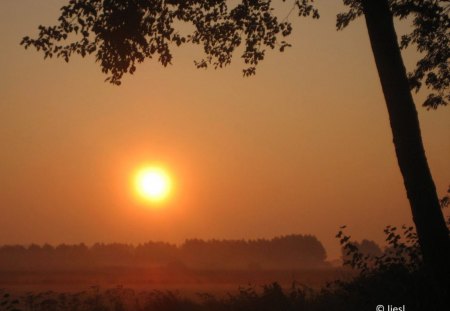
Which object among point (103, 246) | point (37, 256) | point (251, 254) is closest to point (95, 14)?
point (37, 256)

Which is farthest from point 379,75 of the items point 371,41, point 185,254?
point 185,254

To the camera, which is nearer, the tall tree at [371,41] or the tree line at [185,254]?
the tall tree at [371,41]

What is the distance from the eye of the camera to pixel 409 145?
9.37m

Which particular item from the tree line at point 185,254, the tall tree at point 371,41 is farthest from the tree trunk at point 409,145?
the tree line at point 185,254

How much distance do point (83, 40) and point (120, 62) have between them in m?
0.96

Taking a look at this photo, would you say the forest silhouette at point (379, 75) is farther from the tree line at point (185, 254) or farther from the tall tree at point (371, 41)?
the tree line at point (185, 254)

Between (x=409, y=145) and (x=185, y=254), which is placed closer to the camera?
(x=409, y=145)

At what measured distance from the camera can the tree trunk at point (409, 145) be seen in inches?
353

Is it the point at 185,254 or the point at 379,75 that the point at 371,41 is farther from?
the point at 185,254

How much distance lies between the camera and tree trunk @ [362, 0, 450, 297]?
29.4ft

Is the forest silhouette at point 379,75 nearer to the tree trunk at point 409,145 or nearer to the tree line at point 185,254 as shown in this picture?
the tree trunk at point 409,145

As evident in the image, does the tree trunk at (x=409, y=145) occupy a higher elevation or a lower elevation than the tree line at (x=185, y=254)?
lower

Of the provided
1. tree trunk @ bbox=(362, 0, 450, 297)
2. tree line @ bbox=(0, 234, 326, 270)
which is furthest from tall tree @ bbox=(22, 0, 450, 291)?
tree line @ bbox=(0, 234, 326, 270)

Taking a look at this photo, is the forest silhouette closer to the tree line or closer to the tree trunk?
the tree trunk
